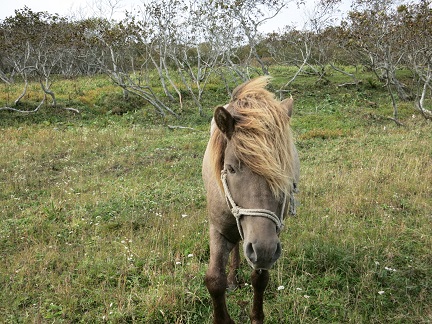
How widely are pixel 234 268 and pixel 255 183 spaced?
73.0 inches

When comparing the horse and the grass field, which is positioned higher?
the horse

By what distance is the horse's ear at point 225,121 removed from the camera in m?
2.16

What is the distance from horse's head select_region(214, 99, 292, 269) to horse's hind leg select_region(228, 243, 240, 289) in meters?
1.49

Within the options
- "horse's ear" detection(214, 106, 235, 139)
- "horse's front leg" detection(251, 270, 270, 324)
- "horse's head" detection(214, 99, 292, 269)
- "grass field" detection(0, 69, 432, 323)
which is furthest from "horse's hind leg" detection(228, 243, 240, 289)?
"horse's ear" detection(214, 106, 235, 139)

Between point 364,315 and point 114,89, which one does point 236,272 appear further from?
point 114,89

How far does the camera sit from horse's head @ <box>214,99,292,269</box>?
75.9 inches

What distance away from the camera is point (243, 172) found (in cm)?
212

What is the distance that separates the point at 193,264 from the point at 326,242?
1.64m

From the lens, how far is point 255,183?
2.06 m

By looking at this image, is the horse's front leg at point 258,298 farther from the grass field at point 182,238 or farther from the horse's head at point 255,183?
the horse's head at point 255,183

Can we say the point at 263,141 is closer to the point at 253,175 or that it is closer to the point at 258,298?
the point at 253,175

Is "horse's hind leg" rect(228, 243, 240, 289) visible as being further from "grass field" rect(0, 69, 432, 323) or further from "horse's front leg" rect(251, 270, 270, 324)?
"horse's front leg" rect(251, 270, 270, 324)

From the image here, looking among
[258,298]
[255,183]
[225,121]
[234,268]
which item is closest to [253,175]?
[255,183]

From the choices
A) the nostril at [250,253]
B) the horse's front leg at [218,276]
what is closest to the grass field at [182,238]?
the horse's front leg at [218,276]
